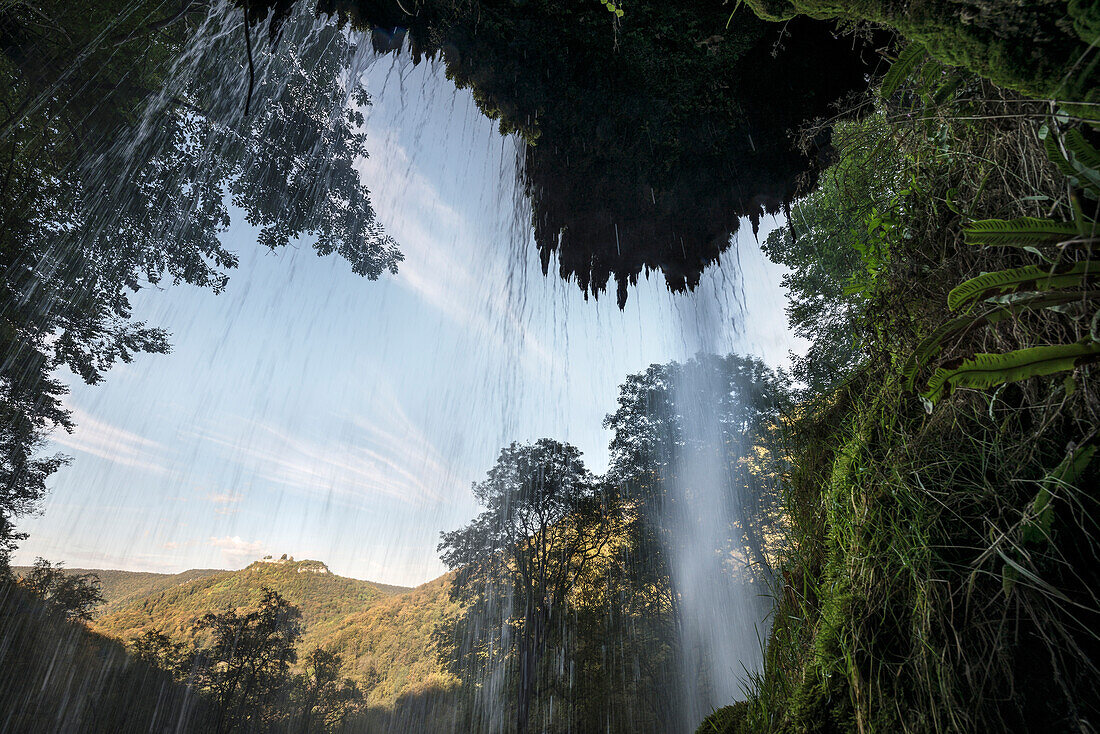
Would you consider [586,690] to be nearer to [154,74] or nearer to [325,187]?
[325,187]

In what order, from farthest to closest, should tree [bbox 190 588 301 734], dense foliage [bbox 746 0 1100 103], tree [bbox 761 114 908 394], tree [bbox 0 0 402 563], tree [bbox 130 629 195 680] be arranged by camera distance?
tree [bbox 130 629 195 680] < tree [bbox 190 588 301 734] < tree [bbox 0 0 402 563] < tree [bbox 761 114 908 394] < dense foliage [bbox 746 0 1100 103]

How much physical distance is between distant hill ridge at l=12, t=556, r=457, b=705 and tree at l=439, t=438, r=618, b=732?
8.33 ft

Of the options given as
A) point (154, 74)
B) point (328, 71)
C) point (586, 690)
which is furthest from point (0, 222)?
point (586, 690)

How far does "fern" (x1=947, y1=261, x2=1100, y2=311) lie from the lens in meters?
0.93

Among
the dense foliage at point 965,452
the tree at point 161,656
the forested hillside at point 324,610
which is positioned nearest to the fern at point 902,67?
the dense foliage at point 965,452

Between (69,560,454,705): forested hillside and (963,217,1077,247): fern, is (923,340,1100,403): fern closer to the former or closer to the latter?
(963,217,1077,247): fern

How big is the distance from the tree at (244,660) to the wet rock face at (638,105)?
19.6 meters

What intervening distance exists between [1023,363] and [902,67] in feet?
3.38

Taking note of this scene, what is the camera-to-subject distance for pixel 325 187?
12094mm

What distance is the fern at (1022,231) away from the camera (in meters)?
0.93

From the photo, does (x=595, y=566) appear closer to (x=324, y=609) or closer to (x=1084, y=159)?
(x=1084, y=159)

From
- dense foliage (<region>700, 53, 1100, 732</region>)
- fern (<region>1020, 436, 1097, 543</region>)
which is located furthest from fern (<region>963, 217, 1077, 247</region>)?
fern (<region>1020, 436, 1097, 543</region>)

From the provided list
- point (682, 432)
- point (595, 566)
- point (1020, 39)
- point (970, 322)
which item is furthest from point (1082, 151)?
point (682, 432)

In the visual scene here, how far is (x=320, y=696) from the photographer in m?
21.3
